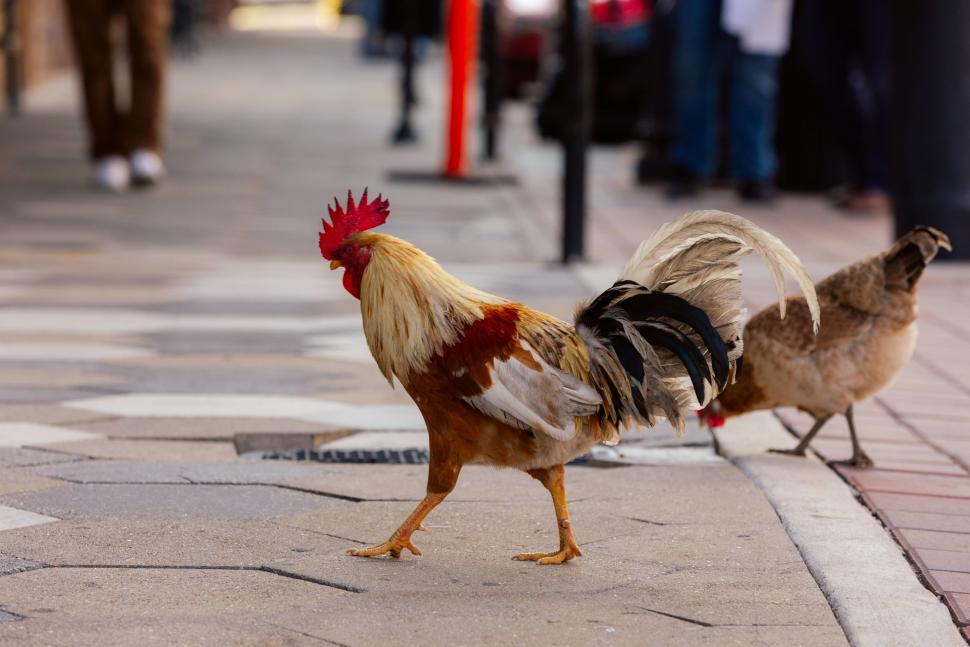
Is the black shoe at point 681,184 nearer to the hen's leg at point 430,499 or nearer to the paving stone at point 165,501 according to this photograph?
the paving stone at point 165,501

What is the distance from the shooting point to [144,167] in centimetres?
1129

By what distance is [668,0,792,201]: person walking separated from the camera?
10859mm

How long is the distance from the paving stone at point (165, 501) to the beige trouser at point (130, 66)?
682 centimetres

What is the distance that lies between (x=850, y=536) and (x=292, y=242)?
592cm

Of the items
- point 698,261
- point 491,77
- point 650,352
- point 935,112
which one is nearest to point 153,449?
point 650,352

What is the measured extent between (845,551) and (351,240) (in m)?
1.43

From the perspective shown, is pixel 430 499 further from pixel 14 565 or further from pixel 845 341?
pixel 845 341

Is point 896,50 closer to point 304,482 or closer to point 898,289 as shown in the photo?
point 898,289

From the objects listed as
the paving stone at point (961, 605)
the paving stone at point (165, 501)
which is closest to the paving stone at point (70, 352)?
the paving stone at point (165, 501)

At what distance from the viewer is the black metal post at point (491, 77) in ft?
45.5

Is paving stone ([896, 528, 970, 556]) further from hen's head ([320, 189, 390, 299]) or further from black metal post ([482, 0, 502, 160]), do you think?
black metal post ([482, 0, 502, 160])

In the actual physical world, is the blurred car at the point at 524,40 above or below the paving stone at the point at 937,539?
below

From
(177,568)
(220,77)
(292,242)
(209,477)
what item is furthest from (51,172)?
(220,77)

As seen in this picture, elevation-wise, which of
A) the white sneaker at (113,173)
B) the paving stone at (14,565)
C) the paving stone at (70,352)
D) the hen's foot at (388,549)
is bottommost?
the white sneaker at (113,173)
